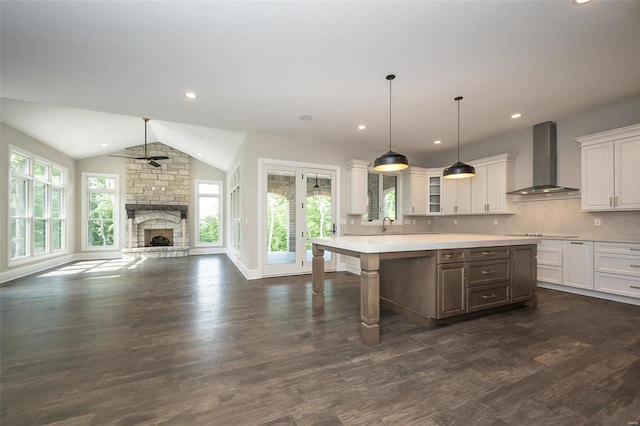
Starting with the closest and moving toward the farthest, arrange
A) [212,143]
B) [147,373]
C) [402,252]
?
[147,373] < [402,252] < [212,143]

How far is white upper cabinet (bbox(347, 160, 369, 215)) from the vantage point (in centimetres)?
578

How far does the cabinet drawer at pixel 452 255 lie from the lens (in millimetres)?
2783

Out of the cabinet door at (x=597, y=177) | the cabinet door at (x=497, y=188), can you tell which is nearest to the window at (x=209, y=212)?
the cabinet door at (x=497, y=188)

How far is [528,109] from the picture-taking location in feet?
13.4

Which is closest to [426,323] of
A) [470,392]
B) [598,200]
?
[470,392]

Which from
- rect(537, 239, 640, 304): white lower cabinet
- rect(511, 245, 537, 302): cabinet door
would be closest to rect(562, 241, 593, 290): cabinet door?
rect(537, 239, 640, 304): white lower cabinet

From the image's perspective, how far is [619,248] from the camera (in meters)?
3.65

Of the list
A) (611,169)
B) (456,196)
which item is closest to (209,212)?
(456,196)

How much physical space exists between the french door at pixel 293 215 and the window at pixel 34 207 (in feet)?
16.3

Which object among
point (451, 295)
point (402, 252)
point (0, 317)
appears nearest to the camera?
point (402, 252)

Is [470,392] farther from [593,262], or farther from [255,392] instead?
[593,262]

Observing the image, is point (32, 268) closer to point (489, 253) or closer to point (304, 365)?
point (304, 365)

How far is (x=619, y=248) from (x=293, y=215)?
5079 mm

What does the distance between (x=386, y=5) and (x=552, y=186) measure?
172 inches
